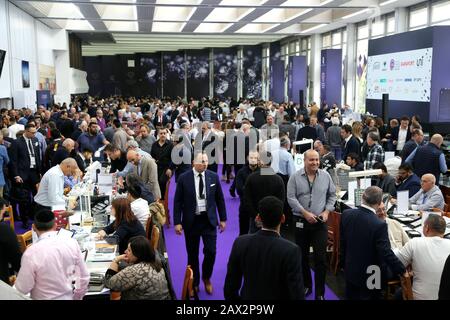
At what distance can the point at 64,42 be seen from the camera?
69.6ft

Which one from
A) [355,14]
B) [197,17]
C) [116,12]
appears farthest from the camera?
[116,12]

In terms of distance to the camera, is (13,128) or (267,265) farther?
(13,128)

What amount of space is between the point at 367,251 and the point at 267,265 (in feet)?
4.33

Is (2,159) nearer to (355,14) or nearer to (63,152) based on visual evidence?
(63,152)

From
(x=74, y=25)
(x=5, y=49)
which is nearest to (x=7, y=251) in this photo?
(x=5, y=49)

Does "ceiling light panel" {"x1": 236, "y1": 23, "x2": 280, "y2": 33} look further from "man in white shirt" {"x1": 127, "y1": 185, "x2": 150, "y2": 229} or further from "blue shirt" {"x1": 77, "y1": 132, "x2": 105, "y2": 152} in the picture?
"man in white shirt" {"x1": 127, "y1": 185, "x2": 150, "y2": 229}

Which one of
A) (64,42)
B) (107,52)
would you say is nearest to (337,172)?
(64,42)

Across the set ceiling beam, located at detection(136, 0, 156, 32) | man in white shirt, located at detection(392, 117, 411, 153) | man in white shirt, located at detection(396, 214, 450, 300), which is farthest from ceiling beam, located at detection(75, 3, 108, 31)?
man in white shirt, located at detection(396, 214, 450, 300)

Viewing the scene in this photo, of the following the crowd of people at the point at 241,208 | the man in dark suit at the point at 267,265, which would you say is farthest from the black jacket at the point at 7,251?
the man in dark suit at the point at 267,265

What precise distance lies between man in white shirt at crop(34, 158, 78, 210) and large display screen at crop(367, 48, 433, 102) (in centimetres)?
856

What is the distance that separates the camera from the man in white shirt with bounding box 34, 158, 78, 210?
6.16m

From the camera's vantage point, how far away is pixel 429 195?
640 centimetres
